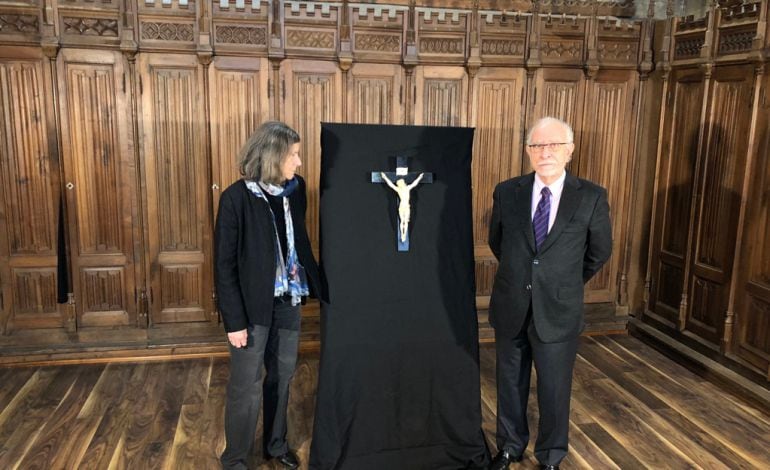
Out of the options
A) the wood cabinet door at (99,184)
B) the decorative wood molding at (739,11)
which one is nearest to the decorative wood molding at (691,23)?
the decorative wood molding at (739,11)

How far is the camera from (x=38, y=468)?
119 inches

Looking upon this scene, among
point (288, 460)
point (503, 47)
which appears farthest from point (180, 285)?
point (503, 47)

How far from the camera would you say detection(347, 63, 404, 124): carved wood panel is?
4.59m

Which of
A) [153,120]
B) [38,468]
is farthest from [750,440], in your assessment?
[153,120]

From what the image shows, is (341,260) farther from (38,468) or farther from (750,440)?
(750,440)

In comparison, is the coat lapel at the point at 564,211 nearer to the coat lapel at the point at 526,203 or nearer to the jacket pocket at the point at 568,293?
the coat lapel at the point at 526,203

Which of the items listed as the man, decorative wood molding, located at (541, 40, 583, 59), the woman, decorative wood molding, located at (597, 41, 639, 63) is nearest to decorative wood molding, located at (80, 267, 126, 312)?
the woman

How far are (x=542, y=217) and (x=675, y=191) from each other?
8.09ft

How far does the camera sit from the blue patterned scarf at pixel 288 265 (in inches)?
107

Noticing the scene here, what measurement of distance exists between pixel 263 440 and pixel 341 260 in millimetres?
1098

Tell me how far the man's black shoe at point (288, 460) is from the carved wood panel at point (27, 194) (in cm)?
244

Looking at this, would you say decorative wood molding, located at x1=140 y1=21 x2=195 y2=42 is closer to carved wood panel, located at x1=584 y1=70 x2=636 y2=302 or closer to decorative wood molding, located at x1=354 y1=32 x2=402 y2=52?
decorative wood molding, located at x1=354 y1=32 x2=402 y2=52

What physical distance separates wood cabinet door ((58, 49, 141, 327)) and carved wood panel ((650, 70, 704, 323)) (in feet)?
13.8

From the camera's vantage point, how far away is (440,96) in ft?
15.5
